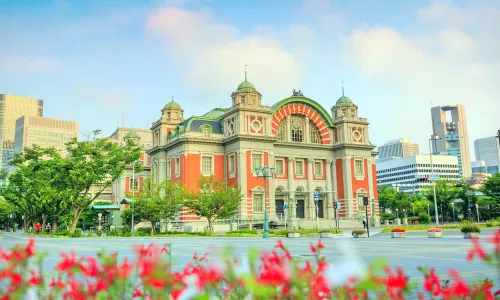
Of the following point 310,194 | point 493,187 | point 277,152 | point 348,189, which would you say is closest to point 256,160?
point 277,152

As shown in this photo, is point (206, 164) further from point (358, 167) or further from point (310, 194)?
point (358, 167)

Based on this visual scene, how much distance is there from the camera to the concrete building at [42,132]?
604 ft

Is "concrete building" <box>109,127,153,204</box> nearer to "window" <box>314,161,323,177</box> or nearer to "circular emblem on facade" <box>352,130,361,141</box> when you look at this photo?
"window" <box>314,161,323,177</box>

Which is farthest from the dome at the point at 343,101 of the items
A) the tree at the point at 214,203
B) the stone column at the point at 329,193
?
the tree at the point at 214,203

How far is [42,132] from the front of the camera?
18925 cm

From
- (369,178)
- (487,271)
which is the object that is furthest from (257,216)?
(487,271)

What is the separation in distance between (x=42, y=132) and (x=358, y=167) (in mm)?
160816

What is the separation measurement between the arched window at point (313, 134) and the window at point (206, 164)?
14264mm

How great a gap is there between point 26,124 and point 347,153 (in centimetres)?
16098

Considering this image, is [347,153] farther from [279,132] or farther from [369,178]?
[279,132]

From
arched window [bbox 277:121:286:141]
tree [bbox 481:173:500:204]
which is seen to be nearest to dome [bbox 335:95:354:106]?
arched window [bbox 277:121:286:141]

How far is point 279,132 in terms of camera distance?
59625 mm

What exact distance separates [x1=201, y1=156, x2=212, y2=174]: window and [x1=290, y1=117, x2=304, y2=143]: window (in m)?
11.5

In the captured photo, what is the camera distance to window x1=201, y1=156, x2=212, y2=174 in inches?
2194
